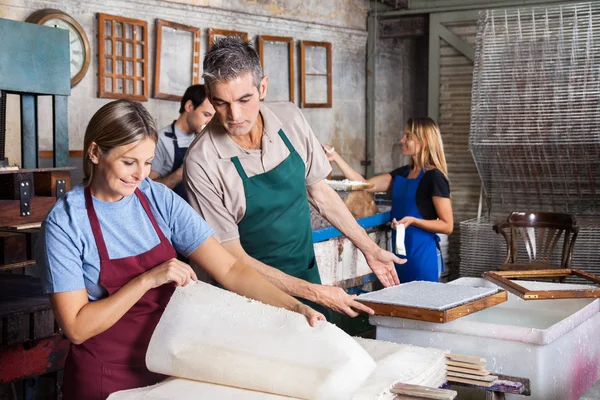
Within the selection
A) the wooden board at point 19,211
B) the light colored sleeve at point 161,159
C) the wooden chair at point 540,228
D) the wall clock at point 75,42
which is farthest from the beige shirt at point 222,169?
the wall clock at point 75,42

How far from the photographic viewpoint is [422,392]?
5.90 ft

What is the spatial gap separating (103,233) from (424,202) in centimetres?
344

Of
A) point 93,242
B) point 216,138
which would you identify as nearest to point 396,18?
point 216,138

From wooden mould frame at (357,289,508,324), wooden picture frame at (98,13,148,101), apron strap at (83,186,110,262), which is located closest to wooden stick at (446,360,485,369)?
wooden mould frame at (357,289,508,324)

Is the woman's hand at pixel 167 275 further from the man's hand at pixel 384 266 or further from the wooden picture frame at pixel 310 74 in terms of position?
the wooden picture frame at pixel 310 74

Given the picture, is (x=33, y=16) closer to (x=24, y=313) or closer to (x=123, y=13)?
(x=123, y=13)

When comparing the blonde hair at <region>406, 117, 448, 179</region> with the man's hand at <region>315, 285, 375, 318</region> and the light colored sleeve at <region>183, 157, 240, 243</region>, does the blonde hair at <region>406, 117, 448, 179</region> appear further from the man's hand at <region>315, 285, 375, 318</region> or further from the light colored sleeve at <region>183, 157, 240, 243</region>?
the man's hand at <region>315, 285, 375, 318</region>

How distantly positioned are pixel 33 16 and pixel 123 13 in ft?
3.29

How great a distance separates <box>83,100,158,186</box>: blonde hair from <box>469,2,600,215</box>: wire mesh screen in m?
5.89

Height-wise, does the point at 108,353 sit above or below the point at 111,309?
below

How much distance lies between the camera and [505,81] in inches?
295

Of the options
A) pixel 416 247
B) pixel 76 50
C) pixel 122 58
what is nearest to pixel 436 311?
pixel 416 247

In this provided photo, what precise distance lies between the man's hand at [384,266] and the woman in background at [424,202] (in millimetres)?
2180

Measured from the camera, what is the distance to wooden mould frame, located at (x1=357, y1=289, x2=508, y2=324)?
229 cm
